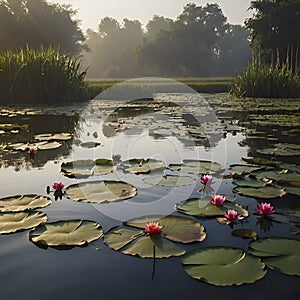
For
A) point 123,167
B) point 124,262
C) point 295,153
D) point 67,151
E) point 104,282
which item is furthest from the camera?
point 67,151

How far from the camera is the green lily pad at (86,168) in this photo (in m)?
3.35

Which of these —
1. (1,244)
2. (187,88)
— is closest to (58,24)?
(187,88)

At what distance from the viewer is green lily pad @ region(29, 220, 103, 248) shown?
194 centimetres

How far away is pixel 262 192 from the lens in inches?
110

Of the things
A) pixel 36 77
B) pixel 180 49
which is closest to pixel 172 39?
pixel 180 49

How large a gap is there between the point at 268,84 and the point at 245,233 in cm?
1255

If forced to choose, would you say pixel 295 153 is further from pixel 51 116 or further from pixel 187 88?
pixel 187 88

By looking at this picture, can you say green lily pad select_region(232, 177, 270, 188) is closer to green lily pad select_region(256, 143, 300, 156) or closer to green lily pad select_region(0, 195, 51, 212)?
green lily pad select_region(256, 143, 300, 156)

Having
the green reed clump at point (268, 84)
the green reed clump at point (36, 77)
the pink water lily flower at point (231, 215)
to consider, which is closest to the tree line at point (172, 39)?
the green reed clump at point (268, 84)

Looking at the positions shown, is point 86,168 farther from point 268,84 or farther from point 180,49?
point 180,49

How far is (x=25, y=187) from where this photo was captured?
2.97 m

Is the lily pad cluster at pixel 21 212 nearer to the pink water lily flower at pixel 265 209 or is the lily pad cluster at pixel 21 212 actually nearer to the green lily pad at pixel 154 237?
the green lily pad at pixel 154 237

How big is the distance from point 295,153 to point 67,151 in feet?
9.98

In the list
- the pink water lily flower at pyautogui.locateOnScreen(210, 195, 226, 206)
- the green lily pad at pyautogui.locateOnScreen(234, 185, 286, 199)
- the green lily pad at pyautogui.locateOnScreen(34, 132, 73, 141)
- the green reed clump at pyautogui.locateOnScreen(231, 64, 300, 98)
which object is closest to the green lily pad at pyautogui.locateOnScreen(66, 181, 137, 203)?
the pink water lily flower at pyautogui.locateOnScreen(210, 195, 226, 206)
